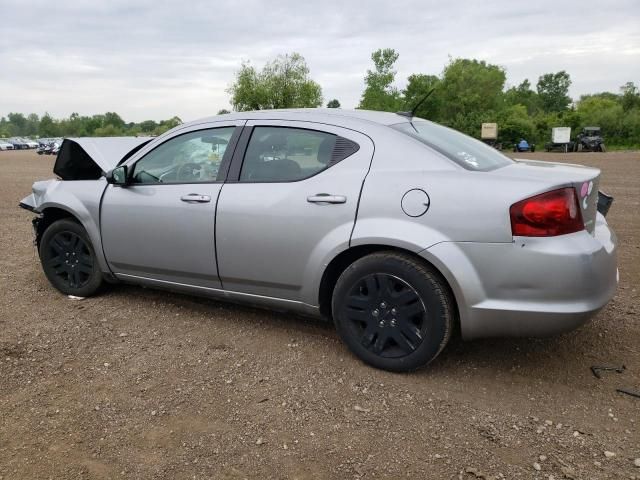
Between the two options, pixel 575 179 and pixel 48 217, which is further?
pixel 48 217

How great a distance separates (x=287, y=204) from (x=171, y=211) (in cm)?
96

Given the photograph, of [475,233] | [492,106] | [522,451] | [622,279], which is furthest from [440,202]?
[492,106]

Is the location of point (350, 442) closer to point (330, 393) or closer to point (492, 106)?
point (330, 393)

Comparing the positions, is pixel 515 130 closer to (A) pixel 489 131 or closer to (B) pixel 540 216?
(A) pixel 489 131

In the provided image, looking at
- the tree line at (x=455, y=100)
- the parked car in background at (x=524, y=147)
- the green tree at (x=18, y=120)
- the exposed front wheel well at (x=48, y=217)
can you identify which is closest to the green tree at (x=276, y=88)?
the tree line at (x=455, y=100)

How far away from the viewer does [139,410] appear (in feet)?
9.12

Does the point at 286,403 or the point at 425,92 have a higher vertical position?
the point at 425,92

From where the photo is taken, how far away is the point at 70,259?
4434mm

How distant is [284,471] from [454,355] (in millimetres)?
1479

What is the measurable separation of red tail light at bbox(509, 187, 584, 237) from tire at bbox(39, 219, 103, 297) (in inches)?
129

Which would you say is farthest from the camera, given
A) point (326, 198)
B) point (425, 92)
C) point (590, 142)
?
point (425, 92)

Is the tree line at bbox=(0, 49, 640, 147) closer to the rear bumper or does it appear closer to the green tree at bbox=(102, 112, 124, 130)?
the rear bumper

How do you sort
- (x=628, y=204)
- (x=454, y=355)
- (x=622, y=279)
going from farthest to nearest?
(x=628, y=204)
(x=622, y=279)
(x=454, y=355)

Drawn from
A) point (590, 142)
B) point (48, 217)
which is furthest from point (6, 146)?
point (48, 217)
